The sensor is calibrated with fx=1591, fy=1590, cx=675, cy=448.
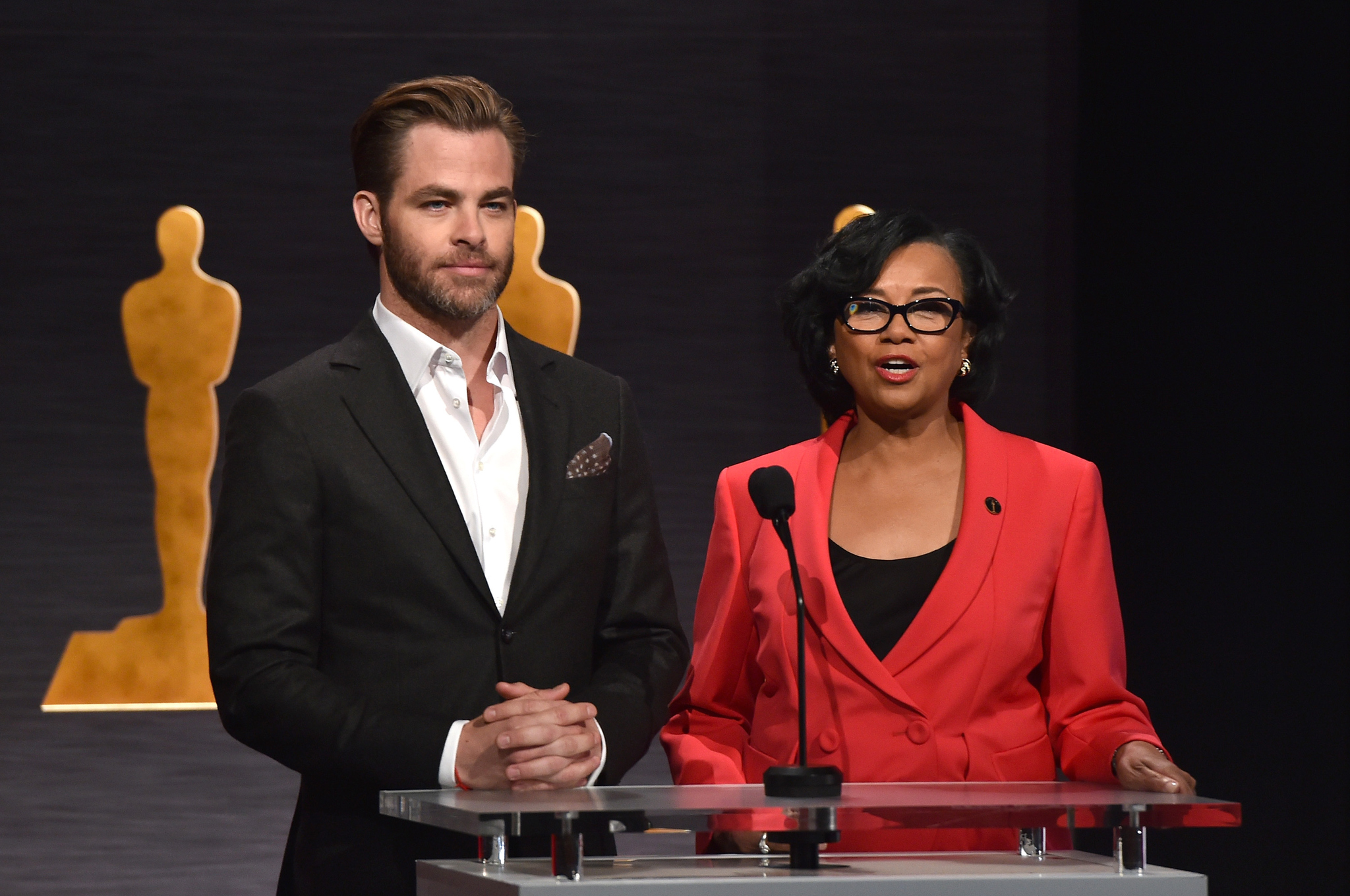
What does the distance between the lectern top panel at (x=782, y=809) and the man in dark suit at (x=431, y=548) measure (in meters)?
0.23

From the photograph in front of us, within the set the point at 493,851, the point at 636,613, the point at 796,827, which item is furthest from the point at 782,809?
the point at 636,613

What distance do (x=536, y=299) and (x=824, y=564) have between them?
1456 mm

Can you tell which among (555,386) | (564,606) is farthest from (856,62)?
(564,606)

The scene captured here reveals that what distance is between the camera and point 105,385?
356 cm

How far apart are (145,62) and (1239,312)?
246 centimetres

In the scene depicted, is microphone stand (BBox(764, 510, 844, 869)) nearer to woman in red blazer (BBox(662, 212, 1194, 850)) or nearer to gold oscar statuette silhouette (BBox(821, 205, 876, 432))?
woman in red blazer (BBox(662, 212, 1194, 850))

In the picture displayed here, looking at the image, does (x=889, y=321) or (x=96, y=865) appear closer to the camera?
(x=889, y=321)

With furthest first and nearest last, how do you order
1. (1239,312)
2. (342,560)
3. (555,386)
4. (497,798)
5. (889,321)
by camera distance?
(1239,312)
(889,321)
(555,386)
(342,560)
(497,798)

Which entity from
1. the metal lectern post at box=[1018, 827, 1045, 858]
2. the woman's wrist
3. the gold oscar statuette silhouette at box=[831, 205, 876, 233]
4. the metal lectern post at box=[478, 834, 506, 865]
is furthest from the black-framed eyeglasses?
the gold oscar statuette silhouette at box=[831, 205, 876, 233]

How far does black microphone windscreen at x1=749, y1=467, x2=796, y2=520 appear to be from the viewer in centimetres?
186

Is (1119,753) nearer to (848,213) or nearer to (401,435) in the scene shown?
(401,435)

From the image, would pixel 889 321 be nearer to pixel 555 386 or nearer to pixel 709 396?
pixel 555 386

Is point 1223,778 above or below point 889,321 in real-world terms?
below

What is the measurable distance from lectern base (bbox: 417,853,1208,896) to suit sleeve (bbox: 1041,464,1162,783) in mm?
486
